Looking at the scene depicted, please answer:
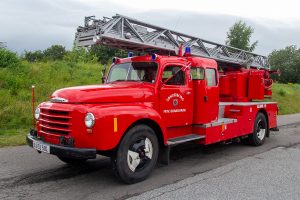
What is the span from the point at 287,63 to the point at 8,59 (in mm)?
65426

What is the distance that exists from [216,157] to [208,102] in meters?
1.35

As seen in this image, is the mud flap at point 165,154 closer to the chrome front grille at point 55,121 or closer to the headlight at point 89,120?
the headlight at point 89,120

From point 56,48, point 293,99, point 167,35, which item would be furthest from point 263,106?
point 56,48

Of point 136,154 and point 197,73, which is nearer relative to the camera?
point 136,154

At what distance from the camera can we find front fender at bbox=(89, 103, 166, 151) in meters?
5.19

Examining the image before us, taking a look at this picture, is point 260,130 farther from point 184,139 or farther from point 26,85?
point 26,85

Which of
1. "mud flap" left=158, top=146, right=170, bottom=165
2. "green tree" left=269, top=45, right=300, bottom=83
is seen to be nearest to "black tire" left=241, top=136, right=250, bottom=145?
"mud flap" left=158, top=146, right=170, bottom=165

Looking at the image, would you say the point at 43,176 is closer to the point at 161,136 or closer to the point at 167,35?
the point at 161,136

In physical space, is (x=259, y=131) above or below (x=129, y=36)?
below

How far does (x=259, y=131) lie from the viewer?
9.52 metres

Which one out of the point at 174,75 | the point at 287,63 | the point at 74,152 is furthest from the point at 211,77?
the point at 287,63

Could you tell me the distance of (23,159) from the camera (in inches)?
286

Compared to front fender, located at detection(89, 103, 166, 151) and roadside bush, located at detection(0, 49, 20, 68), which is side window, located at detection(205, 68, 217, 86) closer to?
front fender, located at detection(89, 103, 166, 151)

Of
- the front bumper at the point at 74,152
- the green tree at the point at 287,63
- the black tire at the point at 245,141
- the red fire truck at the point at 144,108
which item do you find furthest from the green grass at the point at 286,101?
the green tree at the point at 287,63
